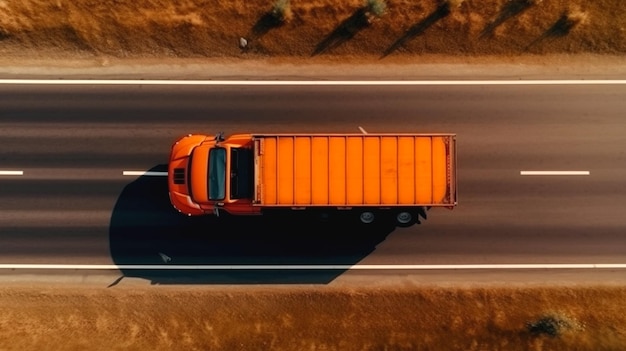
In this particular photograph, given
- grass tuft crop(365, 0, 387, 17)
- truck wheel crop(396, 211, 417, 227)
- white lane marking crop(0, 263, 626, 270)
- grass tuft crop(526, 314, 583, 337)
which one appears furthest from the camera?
white lane marking crop(0, 263, 626, 270)

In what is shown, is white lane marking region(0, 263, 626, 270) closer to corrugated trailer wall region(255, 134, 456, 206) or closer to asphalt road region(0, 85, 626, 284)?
asphalt road region(0, 85, 626, 284)

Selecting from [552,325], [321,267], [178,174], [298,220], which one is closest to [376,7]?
[298,220]

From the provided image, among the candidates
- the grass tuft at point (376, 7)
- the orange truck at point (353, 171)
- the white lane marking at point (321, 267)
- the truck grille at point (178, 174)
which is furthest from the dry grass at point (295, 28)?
the white lane marking at point (321, 267)

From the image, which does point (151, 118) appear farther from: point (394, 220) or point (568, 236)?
point (568, 236)

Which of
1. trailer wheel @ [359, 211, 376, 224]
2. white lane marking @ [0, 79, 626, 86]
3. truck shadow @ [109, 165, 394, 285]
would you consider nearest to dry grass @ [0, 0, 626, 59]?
white lane marking @ [0, 79, 626, 86]

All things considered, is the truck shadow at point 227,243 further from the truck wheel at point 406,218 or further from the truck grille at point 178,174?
the truck grille at point 178,174

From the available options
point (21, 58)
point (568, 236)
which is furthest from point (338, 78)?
point (21, 58)

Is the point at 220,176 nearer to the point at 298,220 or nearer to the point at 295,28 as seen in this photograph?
the point at 298,220
